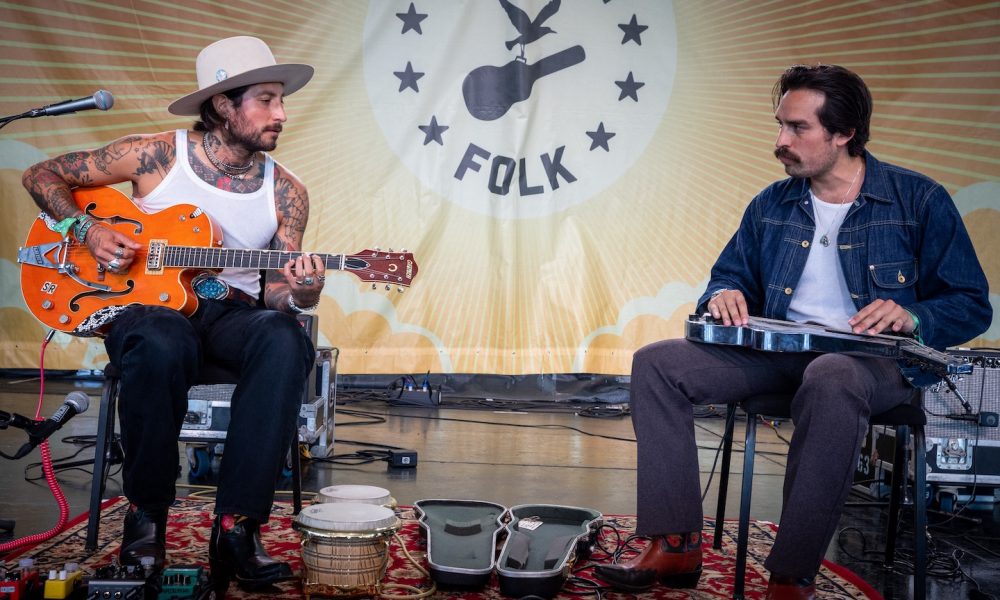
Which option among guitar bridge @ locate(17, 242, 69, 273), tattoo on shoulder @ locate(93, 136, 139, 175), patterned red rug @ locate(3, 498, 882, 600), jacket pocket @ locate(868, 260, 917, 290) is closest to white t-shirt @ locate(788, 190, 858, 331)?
jacket pocket @ locate(868, 260, 917, 290)

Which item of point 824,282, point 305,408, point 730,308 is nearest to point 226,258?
point 305,408

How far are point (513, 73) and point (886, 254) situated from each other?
12.2ft

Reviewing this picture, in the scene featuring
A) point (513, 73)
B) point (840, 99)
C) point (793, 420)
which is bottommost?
point (793, 420)

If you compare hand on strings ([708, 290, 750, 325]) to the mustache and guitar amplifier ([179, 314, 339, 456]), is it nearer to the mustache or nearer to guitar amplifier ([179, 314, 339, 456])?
A: the mustache

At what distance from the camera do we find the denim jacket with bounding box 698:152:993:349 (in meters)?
2.40

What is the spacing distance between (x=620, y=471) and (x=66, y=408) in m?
2.33

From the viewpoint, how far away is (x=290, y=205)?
2916 mm

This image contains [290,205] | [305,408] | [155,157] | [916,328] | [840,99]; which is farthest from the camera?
[305,408]

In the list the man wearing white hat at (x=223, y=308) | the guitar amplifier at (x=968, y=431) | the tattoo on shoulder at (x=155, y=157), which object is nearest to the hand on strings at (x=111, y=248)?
the man wearing white hat at (x=223, y=308)

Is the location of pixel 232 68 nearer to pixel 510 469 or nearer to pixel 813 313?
pixel 813 313

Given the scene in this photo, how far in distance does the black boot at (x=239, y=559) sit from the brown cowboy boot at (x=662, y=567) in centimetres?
84

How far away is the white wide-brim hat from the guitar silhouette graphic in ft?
9.85

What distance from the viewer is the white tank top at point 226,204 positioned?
2768 mm

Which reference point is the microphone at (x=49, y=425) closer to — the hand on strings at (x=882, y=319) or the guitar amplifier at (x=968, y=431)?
the hand on strings at (x=882, y=319)
